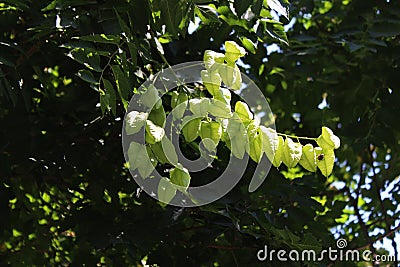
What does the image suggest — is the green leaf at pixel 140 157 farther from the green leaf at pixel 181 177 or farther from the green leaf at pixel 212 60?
the green leaf at pixel 212 60

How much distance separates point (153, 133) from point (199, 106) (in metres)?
0.09

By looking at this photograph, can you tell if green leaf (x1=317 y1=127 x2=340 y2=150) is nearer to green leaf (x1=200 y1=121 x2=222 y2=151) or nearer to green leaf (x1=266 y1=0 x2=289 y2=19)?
green leaf (x1=200 y1=121 x2=222 y2=151)

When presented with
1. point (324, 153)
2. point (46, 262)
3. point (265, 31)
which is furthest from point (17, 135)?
point (324, 153)

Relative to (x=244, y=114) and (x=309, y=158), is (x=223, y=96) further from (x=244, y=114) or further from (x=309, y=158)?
(x=309, y=158)

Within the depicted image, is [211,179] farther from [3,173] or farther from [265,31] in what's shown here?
[3,173]

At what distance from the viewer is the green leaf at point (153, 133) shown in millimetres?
997

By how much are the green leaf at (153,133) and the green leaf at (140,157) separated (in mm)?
33

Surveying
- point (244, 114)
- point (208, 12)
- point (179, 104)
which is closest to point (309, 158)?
point (244, 114)

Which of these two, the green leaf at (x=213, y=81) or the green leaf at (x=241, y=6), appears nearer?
the green leaf at (x=213, y=81)

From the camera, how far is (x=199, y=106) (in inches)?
40.1

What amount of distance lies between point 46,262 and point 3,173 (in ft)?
0.96

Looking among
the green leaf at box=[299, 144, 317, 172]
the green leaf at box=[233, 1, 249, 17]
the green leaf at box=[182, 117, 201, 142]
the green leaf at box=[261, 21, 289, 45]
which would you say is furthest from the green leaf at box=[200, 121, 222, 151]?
the green leaf at box=[261, 21, 289, 45]

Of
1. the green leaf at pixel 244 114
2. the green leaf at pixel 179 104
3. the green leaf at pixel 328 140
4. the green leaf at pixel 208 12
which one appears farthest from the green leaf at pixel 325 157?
the green leaf at pixel 208 12

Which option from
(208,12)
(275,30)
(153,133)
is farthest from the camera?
(275,30)
